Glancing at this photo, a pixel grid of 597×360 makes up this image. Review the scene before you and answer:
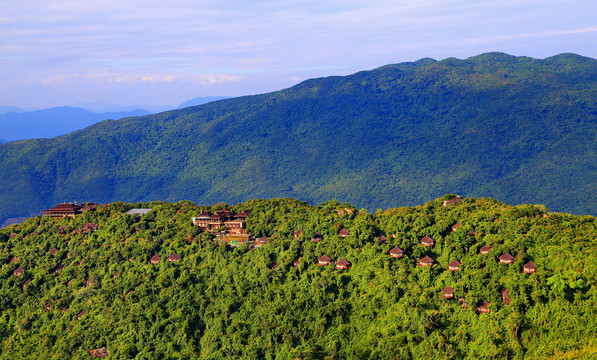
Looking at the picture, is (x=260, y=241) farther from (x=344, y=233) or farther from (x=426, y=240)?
(x=426, y=240)

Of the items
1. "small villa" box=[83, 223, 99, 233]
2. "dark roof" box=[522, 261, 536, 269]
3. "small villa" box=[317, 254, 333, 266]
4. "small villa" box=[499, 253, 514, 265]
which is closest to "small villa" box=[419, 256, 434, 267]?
"small villa" box=[499, 253, 514, 265]

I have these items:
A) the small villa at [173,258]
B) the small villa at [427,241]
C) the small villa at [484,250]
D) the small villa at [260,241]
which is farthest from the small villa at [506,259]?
the small villa at [173,258]

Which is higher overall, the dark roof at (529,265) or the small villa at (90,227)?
the small villa at (90,227)

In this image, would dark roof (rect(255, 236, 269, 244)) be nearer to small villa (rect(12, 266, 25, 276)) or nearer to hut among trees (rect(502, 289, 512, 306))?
small villa (rect(12, 266, 25, 276))

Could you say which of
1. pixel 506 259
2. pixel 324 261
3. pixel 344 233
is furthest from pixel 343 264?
pixel 506 259

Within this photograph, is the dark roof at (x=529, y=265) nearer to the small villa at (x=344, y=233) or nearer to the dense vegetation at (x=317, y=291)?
the dense vegetation at (x=317, y=291)

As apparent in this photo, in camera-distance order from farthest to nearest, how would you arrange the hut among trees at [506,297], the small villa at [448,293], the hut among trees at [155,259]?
the hut among trees at [155,259]
the small villa at [448,293]
the hut among trees at [506,297]
